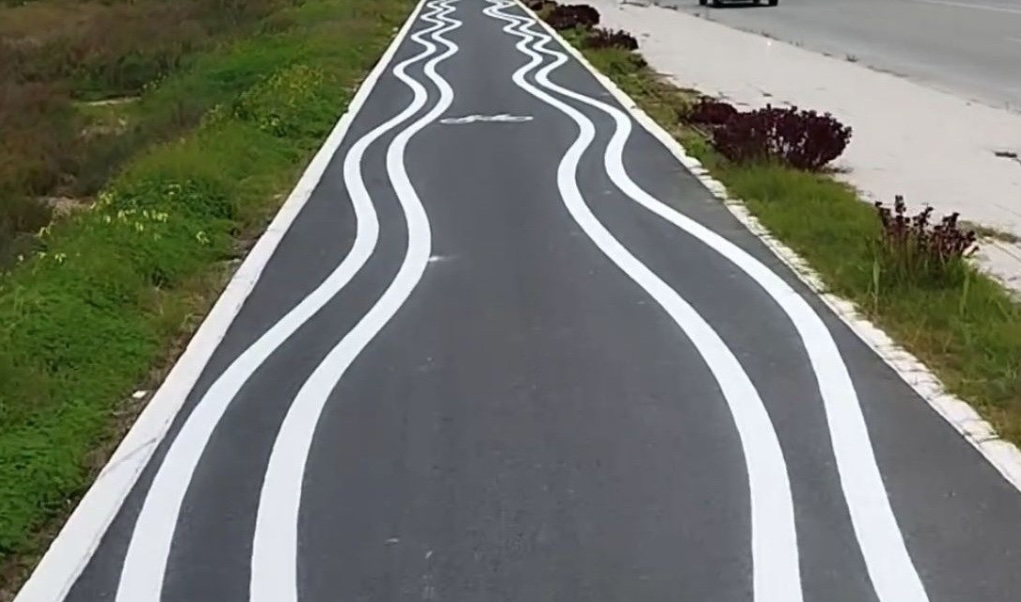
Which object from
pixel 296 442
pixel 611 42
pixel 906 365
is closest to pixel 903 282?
pixel 906 365

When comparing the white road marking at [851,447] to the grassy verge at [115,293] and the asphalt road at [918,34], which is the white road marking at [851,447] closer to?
the grassy verge at [115,293]

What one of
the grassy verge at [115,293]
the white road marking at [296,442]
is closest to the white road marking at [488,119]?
the grassy verge at [115,293]

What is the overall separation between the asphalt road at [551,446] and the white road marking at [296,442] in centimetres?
2

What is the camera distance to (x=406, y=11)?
41875 millimetres

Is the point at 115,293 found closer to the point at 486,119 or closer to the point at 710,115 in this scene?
the point at 710,115

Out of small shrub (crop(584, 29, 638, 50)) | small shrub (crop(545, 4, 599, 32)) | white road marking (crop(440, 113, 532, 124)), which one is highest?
white road marking (crop(440, 113, 532, 124))

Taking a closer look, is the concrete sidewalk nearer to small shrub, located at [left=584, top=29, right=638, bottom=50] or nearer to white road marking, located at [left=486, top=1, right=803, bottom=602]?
small shrub, located at [left=584, top=29, right=638, bottom=50]

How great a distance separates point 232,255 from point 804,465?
212 inches

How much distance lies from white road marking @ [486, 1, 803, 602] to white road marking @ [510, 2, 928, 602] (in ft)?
0.81

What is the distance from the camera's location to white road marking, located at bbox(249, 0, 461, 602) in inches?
191

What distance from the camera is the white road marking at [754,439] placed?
4.71 m

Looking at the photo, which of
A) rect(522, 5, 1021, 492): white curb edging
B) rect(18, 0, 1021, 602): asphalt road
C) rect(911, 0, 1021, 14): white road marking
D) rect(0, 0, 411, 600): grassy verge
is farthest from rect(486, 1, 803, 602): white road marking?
rect(911, 0, 1021, 14): white road marking

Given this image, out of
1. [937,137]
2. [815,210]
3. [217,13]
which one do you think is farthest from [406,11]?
[815,210]

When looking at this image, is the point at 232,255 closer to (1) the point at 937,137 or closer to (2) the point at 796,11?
(1) the point at 937,137
